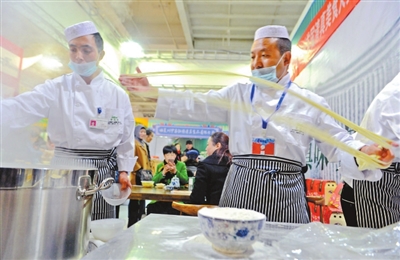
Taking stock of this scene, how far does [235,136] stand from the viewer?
1.32 m

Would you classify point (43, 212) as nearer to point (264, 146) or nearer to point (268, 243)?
point (268, 243)

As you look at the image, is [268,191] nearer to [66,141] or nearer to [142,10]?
[66,141]

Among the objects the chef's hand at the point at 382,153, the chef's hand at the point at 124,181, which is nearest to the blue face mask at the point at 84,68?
the chef's hand at the point at 124,181

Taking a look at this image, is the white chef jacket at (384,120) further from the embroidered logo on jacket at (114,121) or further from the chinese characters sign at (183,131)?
the chinese characters sign at (183,131)

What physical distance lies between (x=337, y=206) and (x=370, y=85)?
1.28 meters

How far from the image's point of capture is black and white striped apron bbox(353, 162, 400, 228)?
1217 millimetres

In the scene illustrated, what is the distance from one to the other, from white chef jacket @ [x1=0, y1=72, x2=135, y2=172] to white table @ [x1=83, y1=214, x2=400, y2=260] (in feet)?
2.46

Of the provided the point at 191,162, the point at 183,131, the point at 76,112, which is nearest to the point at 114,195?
the point at 76,112

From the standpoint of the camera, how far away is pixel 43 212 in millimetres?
473

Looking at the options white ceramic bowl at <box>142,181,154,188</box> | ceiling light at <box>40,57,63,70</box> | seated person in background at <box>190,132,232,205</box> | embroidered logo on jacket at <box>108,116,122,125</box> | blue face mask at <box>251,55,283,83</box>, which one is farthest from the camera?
ceiling light at <box>40,57,63,70</box>

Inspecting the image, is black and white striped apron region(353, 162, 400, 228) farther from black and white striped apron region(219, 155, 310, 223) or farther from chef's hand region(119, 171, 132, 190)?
chef's hand region(119, 171, 132, 190)

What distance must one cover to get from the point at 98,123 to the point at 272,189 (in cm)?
94

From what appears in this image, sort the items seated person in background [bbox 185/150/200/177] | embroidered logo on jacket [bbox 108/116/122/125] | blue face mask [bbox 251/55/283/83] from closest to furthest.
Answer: blue face mask [bbox 251/55/283/83]
embroidered logo on jacket [bbox 108/116/122/125]
seated person in background [bbox 185/150/200/177]

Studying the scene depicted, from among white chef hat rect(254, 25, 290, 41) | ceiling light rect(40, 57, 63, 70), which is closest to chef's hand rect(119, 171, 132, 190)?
white chef hat rect(254, 25, 290, 41)
